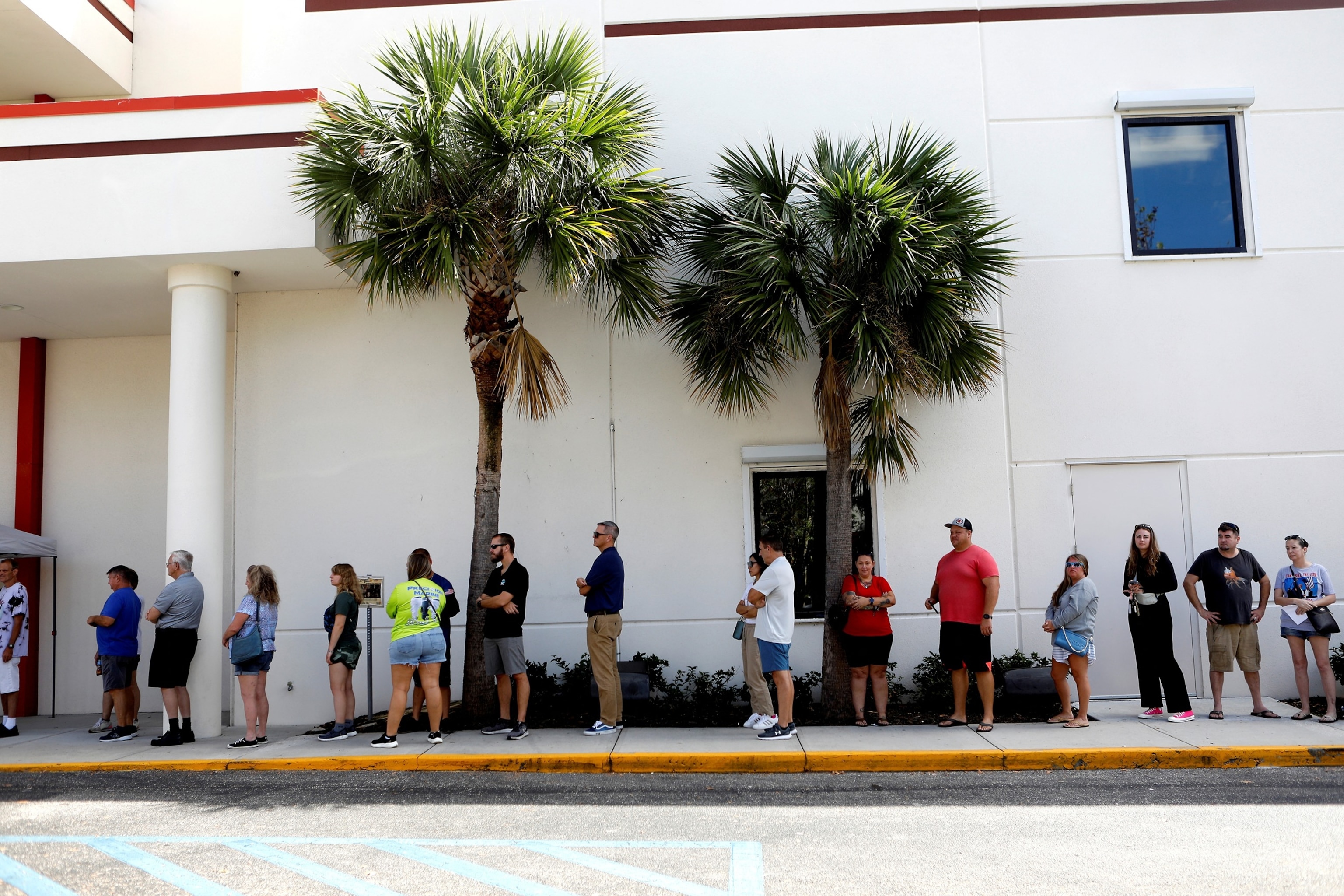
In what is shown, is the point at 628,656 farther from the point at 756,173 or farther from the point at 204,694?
the point at 756,173

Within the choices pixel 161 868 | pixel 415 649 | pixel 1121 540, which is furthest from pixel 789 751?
pixel 1121 540

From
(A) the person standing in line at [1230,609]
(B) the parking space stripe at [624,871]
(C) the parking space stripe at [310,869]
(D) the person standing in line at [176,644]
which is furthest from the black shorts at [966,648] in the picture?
(D) the person standing in line at [176,644]

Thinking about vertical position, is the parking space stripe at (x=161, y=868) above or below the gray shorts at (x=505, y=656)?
below

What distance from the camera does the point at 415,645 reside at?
9125mm

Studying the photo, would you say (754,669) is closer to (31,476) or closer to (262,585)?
(262,585)

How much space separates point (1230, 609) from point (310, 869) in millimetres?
8466

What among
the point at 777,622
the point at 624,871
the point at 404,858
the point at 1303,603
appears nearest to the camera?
the point at 624,871

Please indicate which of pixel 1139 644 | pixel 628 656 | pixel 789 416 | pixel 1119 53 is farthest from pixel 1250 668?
pixel 1119 53

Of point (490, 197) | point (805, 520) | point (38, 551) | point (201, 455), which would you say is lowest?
point (38, 551)

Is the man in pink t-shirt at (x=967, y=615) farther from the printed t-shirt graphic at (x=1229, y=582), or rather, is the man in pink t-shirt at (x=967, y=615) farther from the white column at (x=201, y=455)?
the white column at (x=201, y=455)

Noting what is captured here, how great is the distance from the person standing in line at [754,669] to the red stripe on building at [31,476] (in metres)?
8.90

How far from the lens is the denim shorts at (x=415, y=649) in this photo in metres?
9.11

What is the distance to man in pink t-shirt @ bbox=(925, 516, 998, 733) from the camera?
30.5ft

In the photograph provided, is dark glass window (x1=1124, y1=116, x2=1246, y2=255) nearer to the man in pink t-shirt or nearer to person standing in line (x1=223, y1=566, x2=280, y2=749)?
the man in pink t-shirt
